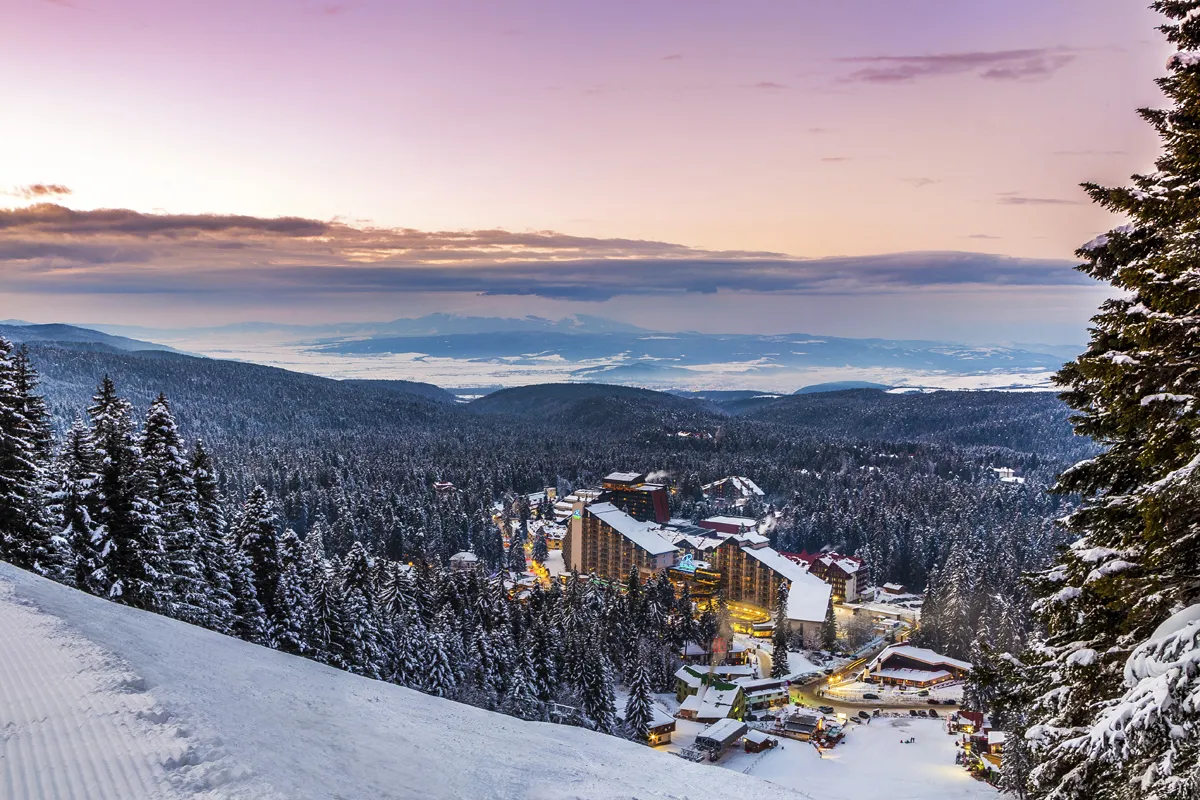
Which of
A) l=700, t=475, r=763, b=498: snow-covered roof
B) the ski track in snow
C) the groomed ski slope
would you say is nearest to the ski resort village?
the groomed ski slope

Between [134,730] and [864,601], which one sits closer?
[134,730]

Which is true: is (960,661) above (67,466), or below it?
below

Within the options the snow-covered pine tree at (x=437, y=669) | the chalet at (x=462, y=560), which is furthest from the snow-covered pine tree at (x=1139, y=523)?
the chalet at (x=462, y=560)

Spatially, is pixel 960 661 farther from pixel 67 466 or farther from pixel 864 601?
pixel 67 466

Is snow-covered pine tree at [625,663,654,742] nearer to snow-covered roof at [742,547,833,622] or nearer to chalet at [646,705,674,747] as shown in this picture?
chalet at [646,705,674,747]

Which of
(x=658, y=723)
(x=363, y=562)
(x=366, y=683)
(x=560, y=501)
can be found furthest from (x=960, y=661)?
(x=560, y=501)

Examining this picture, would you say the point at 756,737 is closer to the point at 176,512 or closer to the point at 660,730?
the point at 660,730

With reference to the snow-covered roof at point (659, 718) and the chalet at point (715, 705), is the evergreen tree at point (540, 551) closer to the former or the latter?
the chalet at point (715, 705)
